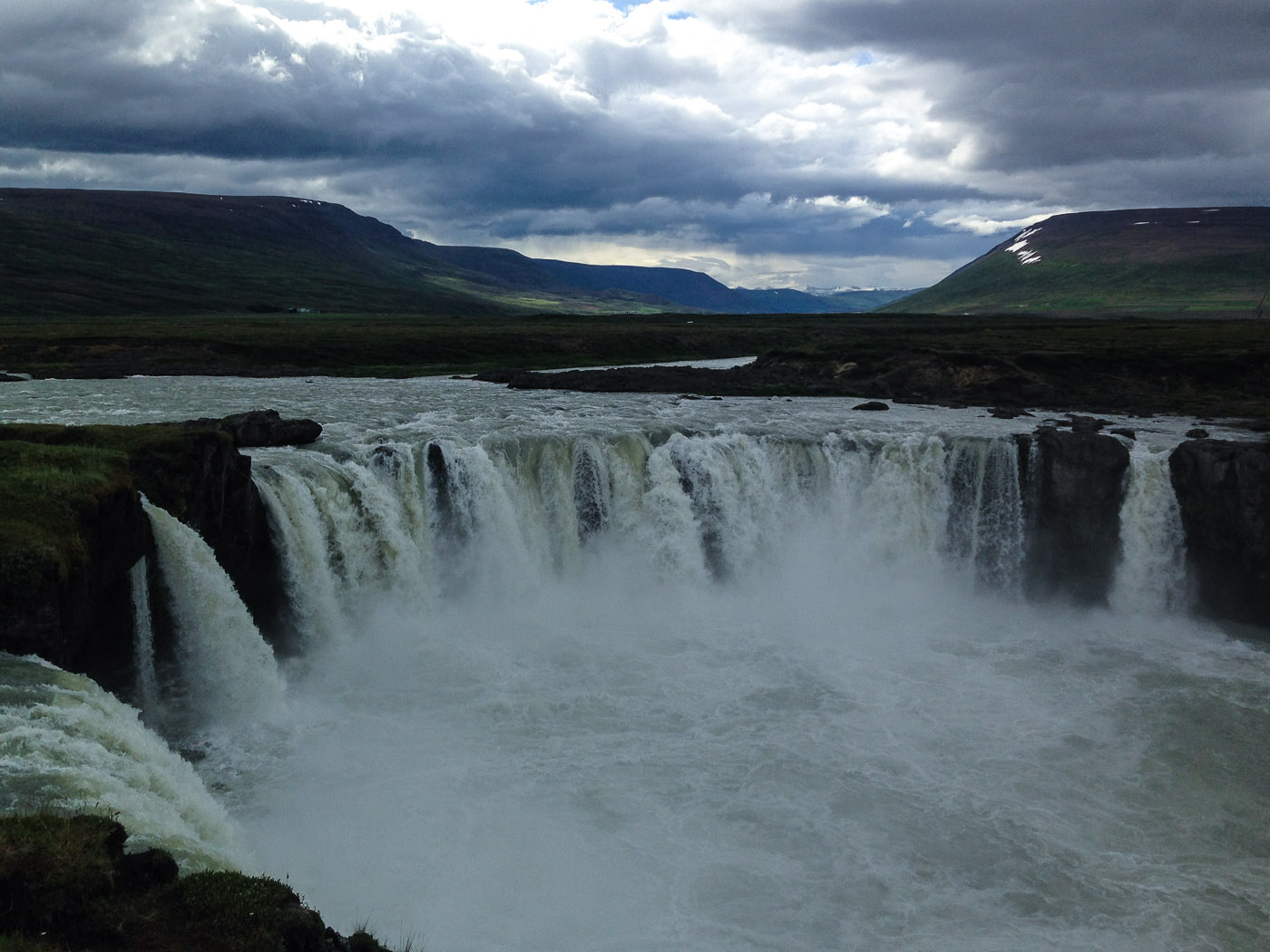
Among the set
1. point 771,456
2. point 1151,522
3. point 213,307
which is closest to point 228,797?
point 771,456

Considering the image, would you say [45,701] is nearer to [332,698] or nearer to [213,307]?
[332,698]

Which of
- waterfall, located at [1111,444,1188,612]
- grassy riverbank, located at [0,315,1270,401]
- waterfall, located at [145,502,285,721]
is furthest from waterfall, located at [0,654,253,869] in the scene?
grassy riverbank, located at [0,315,1270,401]

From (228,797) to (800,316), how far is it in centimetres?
16962

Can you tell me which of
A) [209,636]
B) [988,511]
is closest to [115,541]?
[209,636]

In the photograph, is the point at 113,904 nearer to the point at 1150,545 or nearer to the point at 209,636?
the point at 209,636

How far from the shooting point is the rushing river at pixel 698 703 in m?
17.2

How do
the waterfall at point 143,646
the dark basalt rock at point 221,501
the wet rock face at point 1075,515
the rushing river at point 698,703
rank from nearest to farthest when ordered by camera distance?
1. the rushing river at point 698,703
2. the waterfall at point 143,646
3. the dark basalt rock at point 221,501
4. the wet rock face at point 1075,515

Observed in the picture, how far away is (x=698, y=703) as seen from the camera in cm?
2578

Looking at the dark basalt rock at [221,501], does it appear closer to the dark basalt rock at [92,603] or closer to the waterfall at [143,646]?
the dark basalt rock at [92,603]

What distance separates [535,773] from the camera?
21344 millimetres

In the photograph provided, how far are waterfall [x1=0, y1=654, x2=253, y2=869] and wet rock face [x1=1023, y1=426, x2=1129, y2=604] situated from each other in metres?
32.8

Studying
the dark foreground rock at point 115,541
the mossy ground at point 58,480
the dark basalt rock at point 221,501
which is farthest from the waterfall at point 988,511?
the mossy ground at point 58,480

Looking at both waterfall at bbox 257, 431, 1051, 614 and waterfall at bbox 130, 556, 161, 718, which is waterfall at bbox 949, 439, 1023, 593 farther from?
waterfall at bbox 130, 556, 161, 718

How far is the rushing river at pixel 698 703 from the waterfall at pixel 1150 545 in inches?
5.3
